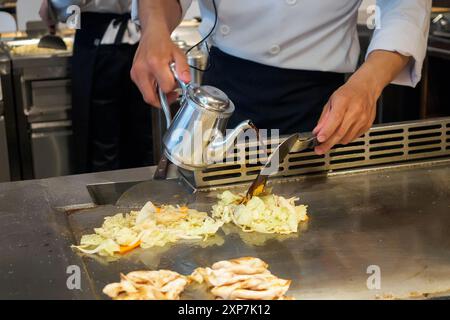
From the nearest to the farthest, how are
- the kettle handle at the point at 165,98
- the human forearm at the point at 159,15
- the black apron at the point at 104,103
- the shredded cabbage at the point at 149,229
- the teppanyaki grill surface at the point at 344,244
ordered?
the teppanyaki grill surface at the point at 344,244 → the shredded cabbage at the point at 149,229 → the kettle handle at the point at 165,98 → the human forearm at the point at 159,15 → the black apron at the point at 104,103

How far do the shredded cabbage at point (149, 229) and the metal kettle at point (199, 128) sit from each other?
0.36 feet

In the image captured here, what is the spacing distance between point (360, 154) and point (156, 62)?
1.93 feet

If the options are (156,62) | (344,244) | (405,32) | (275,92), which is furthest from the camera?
(275,92)

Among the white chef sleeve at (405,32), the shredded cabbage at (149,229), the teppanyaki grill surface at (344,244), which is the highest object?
the white chef sleeve at (405,32)

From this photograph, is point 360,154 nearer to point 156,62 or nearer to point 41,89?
point 156,62

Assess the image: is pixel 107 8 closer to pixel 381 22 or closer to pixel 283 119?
pixel 283 119

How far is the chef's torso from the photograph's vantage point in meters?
1.85

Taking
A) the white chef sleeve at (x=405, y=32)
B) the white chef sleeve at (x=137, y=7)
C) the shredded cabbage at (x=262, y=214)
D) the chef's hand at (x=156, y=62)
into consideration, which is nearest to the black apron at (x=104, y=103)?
the white chef sleeve at (x=137, y=7)

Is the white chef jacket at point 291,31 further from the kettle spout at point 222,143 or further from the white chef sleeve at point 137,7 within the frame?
the kettle spout at point 222,143

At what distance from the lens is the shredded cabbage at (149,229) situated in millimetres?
1375

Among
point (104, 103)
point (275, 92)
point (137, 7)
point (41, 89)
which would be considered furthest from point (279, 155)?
point (41, 89)

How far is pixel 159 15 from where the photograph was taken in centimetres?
170

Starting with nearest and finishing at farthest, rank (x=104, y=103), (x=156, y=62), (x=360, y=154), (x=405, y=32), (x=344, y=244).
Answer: (x=344, y=244)
(x=156, y=62)
(x=405, y=32)
(x=360, y=154)
(x=104, y=103)
